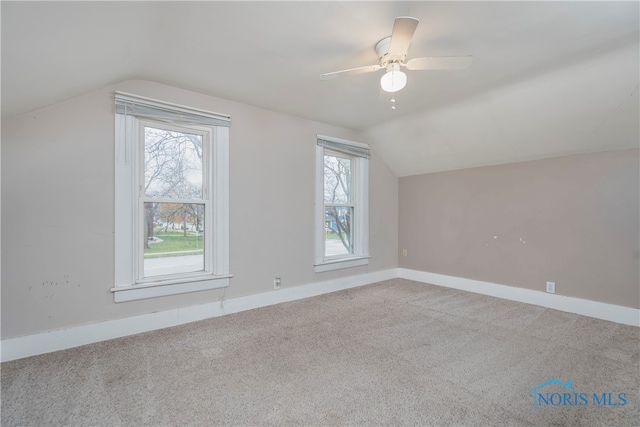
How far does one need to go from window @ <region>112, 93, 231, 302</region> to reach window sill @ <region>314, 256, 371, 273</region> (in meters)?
1.24

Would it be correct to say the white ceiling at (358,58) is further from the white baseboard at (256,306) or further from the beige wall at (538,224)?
the white baseboard at (256,306)

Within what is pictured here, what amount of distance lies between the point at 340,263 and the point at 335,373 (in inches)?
83.2

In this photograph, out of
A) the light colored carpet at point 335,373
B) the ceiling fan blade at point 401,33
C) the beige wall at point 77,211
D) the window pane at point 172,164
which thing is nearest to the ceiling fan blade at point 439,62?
the ceiling fan blade at point 401,33

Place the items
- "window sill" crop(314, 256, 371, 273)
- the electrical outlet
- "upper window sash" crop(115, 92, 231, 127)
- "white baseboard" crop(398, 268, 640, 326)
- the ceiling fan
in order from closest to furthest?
the ceiling fan < "upper window sash" crop(115, 92, 231, 127) < "white baseboard" crop(398, 268, 640, 326) < the electrical outlet < "window sill" crop(314, 256, 371, 273)

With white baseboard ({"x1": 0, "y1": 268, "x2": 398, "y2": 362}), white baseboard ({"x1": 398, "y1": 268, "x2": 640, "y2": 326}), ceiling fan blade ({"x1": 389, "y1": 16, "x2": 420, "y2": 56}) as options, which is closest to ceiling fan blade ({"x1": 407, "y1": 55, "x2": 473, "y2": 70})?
ceiling fan blade ({"x1": 389, "y1": 16, "x2": 420, "y2": 56})

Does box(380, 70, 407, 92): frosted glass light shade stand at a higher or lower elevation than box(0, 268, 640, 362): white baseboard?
higher

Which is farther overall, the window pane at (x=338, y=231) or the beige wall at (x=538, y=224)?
the window pane at (x=338, y=231)

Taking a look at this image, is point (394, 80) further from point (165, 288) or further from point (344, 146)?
point (165, 288)

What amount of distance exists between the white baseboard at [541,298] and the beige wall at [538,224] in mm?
63

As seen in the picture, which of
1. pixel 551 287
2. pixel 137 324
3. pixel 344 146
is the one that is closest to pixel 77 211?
pixel 137 324

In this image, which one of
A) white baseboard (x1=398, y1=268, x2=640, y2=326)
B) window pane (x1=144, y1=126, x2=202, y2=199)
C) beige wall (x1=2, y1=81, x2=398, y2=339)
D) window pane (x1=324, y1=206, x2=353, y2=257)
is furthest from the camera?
window pane (x1=324, y1=206, x2=353, y2=257)

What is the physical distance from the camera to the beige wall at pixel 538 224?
289 centimetres

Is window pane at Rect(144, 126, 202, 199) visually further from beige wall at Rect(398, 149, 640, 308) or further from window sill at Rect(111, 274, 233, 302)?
beige wall at Rect(398, 149, 640, 308)

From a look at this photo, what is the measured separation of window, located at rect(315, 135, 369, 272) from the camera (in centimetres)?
383
